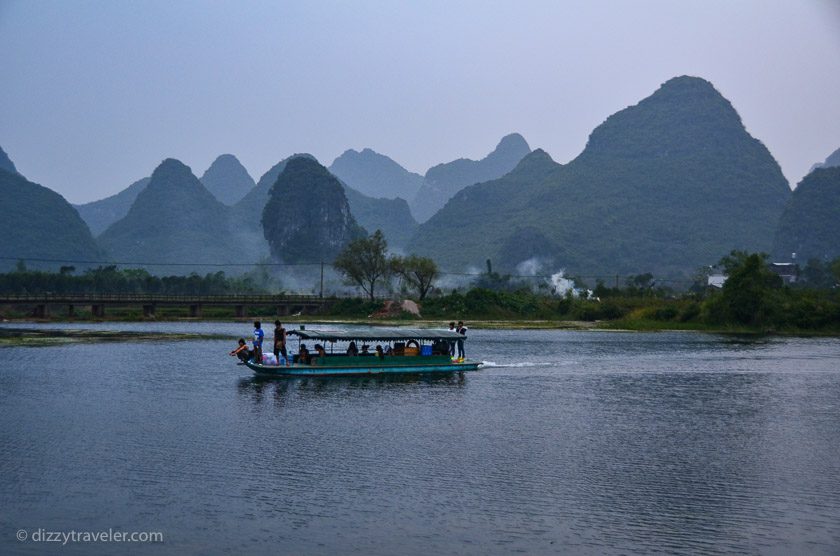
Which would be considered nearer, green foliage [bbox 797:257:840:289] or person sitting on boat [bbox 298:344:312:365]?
person sitting on boat [bbox 298:344:312:365]

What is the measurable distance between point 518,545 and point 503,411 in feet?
49.3

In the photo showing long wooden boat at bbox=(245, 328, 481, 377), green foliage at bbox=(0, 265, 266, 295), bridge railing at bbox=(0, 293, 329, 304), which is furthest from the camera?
green foliage at bbox=(0, 265, 266, 295)

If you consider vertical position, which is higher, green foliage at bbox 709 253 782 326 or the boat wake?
green foliage at bbox 709 253 782 326

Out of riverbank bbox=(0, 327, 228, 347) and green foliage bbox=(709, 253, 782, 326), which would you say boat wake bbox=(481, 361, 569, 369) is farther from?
green foliage bbox=(709, 253, 782, 326)

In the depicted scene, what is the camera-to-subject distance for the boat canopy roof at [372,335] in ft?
127

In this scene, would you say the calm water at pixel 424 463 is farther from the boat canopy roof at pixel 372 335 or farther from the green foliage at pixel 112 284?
the green foliage at pixel 112 284

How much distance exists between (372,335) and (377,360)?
1.18 meters

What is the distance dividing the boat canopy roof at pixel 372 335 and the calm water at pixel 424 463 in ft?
6.66

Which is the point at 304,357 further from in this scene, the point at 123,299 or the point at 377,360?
the point at 123,299

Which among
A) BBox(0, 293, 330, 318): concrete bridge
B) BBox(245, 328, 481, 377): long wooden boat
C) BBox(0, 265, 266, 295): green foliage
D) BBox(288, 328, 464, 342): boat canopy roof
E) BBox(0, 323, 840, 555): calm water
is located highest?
BBox(0, 265, 266, 295): green foliage

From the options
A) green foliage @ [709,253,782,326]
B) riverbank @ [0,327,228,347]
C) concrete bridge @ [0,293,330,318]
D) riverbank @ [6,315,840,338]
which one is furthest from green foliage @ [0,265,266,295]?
green foliage @ [709,253,782,326]

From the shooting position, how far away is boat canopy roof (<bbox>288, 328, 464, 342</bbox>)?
38.7 m

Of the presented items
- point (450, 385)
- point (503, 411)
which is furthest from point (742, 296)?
point (503, 411)

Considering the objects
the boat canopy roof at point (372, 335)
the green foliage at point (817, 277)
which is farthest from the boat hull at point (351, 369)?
the green foliage at point (817, 277)
